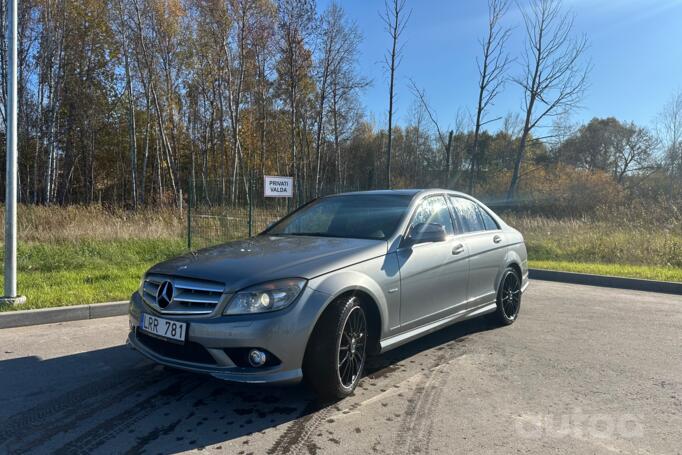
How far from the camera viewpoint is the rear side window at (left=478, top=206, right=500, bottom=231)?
17.7 ft

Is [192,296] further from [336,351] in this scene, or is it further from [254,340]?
[336,351]

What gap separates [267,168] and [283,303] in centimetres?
3987

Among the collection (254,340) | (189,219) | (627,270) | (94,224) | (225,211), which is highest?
(225,211)

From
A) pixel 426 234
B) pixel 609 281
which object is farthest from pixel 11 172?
pixel 609 281

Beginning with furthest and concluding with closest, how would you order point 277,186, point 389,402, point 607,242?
point 607,242
point 277,186
point 389,402

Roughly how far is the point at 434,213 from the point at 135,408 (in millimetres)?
3037

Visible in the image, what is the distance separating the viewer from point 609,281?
9.12m

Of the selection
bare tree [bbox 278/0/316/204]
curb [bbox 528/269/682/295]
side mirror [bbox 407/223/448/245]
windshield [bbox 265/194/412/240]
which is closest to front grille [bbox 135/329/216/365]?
windshield [bbox 265/194/412/240]

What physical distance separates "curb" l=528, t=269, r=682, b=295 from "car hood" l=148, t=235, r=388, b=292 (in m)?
7.25

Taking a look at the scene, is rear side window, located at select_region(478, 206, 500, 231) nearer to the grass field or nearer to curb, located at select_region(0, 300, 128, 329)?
curb, located at select_region(0, 300, 128, 329)

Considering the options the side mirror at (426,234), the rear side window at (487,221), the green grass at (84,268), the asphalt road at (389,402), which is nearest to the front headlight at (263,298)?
the asphalt road at (389,402)

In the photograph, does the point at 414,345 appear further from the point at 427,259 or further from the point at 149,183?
the point at 149,183

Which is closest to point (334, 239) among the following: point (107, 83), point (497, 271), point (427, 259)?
point (427, 259)

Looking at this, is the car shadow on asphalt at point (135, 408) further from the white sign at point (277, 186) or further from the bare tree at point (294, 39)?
the bare tree at point (294, 39)
